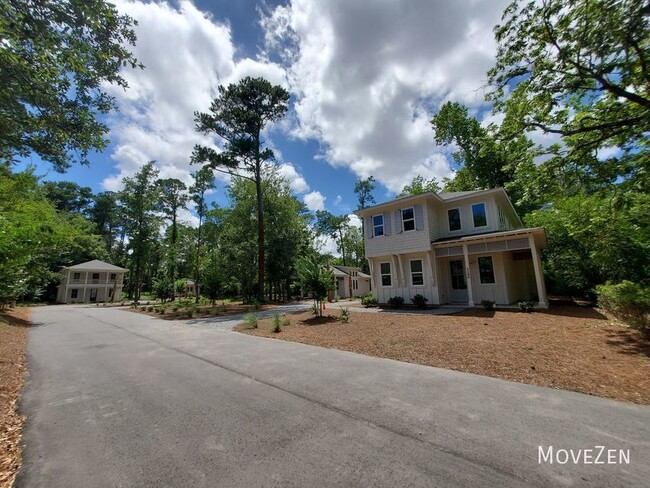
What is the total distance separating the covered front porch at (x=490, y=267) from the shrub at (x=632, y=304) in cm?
517

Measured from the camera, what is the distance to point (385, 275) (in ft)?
57.1

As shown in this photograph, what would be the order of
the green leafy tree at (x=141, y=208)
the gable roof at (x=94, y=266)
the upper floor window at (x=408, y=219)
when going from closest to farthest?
the upper floor window at (x=408, y=219) → the green leafy tree at (x=141, y=208) → the gable roof at (x=94, y=266)

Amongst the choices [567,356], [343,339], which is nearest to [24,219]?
[343,339]

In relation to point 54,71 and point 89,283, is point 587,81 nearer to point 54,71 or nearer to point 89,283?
point 54,71

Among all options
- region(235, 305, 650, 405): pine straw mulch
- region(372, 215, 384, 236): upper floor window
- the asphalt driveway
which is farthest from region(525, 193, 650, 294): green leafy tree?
region(372, 215, 384, 236): upper floor window

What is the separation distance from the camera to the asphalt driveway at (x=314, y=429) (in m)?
2.55

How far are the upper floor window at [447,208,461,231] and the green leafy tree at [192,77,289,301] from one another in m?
14.4

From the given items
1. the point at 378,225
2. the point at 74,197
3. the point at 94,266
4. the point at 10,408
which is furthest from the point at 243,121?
the point at 74,197

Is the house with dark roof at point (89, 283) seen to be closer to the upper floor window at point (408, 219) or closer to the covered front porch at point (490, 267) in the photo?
the upper floor window at point (408, 219)

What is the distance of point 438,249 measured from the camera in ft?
50.2

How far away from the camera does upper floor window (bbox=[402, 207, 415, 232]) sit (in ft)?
52.8

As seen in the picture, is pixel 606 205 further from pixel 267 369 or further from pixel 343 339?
pixel 267 369

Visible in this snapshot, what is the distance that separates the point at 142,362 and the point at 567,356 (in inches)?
382

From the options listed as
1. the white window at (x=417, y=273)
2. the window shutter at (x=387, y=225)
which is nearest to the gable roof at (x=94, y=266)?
the window shutter at (x=387, y=225)
